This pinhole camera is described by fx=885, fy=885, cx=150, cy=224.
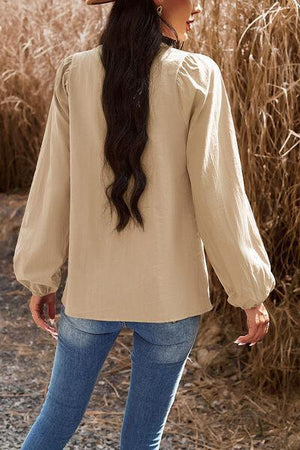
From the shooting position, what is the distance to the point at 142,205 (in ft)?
5.19

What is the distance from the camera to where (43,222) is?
1.67 metres

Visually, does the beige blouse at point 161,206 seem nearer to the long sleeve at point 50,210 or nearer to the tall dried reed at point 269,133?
the long sleeve at point 50,210

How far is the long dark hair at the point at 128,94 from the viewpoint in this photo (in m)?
1.54

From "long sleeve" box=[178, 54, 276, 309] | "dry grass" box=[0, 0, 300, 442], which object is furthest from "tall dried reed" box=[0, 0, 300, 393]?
"long sleeve" box=[178, 54, 276, 309]

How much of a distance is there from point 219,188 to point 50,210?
323 millimetres

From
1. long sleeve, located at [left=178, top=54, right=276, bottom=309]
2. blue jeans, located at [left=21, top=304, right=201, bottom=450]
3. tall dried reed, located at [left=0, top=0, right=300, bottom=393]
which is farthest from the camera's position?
tall dried reed, located at [left=0, top=0, right=300, bottom=393]

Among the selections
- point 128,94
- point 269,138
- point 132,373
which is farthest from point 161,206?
point 269,138

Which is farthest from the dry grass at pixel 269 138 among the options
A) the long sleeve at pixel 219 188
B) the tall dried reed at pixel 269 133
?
Answer: the long sleeve at pixel 219 188

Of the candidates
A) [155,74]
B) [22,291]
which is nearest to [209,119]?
[155,74]

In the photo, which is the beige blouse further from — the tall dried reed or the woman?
the tall dried reed

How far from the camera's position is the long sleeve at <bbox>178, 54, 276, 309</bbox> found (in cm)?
154

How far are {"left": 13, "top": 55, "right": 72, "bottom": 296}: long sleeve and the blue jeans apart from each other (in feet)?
0.35

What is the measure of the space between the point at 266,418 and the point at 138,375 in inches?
47.3

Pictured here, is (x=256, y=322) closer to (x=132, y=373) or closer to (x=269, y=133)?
(x=132, y=373)
